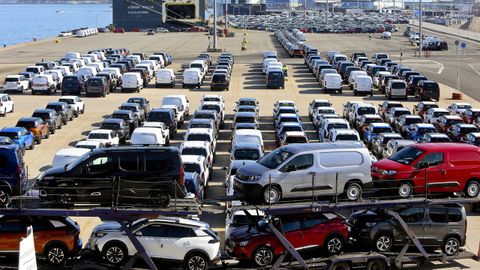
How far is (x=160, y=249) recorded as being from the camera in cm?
1836

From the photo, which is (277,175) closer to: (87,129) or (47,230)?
(47,230)

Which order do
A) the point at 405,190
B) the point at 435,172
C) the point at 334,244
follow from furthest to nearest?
1. the point at 435,172
2. the point at 405,190
3. the point at 334,244

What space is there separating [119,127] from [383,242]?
19.3m

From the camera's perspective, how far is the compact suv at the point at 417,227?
19.4 metres

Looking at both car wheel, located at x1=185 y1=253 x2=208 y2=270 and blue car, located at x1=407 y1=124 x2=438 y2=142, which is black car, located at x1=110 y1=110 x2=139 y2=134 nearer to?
blue car, located at x1=407 y1=124 x2=438 y2=142

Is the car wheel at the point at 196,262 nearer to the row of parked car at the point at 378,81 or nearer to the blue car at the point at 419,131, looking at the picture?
the blue car at the point at 419,131

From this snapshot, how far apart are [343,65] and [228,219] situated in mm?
45083

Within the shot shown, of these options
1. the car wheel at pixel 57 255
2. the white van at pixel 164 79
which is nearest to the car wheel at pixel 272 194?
the car wheel at pixel 57 255

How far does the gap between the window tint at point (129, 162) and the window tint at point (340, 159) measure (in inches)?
160

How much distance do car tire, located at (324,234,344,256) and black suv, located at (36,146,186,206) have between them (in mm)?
3303

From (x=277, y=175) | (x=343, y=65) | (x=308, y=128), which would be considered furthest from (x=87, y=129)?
(x=343, y=65)

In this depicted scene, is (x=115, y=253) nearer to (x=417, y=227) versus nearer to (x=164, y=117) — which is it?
(x=417, y=227)

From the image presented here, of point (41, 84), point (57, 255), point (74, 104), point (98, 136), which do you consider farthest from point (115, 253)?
point (41, 84)

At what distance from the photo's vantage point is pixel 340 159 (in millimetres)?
19172
